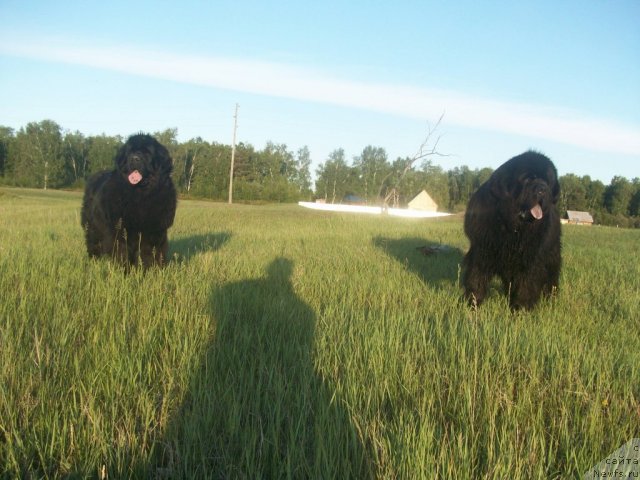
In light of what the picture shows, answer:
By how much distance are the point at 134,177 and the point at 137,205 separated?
13.5 inches

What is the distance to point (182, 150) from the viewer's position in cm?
7362

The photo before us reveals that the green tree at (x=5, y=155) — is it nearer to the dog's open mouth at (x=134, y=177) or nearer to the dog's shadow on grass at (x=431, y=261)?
the dog's shadow on grass at (x=431, y=261)

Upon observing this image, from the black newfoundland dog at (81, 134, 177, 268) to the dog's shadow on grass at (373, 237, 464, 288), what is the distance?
140 inches

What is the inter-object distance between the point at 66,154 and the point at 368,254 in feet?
266

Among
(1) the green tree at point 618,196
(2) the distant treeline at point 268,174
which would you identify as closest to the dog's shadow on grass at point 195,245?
(2) the distant treeline at point 268,174

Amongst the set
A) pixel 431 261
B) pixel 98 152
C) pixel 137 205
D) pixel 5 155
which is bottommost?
pixel 431 261

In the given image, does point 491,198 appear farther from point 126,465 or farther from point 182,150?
point 182,150

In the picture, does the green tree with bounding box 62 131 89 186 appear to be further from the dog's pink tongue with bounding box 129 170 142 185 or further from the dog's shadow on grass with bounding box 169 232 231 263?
the dog's pink tongue with bounding box 129 170 142 185

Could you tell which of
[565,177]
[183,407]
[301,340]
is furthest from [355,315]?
[565,177]

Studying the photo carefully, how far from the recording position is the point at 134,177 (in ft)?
16.7

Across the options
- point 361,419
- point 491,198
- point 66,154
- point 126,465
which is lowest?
point 126,465

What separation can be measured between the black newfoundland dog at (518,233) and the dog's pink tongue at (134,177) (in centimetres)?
404

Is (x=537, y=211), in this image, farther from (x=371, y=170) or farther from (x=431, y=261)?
(x=371, y=170)

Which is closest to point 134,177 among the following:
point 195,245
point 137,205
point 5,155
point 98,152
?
point 137,205
